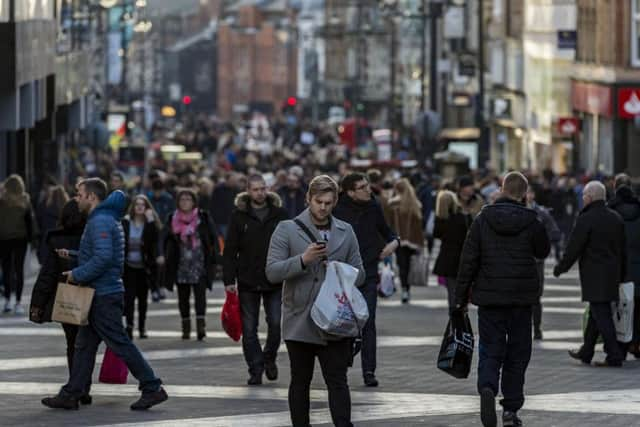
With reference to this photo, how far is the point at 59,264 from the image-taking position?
15.5 m

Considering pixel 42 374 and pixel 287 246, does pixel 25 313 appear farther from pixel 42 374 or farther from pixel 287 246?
pixel 287 246

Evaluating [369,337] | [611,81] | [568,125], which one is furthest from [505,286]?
[568,125]

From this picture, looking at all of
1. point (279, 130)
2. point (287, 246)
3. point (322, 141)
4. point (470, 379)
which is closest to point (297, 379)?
point (287, 246)

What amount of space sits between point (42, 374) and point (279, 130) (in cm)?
11662

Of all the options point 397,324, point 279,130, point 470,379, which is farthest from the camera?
point 279,130

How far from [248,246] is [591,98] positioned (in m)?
36.9

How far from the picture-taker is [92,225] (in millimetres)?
15008

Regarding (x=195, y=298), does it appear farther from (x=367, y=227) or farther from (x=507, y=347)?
(x=507, y=347)

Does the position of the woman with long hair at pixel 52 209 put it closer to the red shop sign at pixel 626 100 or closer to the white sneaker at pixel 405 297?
the white sneaker at pixel 405 297

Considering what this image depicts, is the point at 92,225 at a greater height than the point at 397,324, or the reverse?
the point at 92,225

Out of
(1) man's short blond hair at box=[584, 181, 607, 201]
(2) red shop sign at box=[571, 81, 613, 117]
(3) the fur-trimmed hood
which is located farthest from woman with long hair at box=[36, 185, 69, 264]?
(2) red shop sign at box=[571, 81, 613, 117]

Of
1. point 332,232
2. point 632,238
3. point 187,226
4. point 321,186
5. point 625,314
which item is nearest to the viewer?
point 321,186

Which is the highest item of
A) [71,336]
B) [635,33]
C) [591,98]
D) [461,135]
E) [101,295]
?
[635,33]

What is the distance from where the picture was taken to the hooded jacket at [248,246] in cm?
1742
